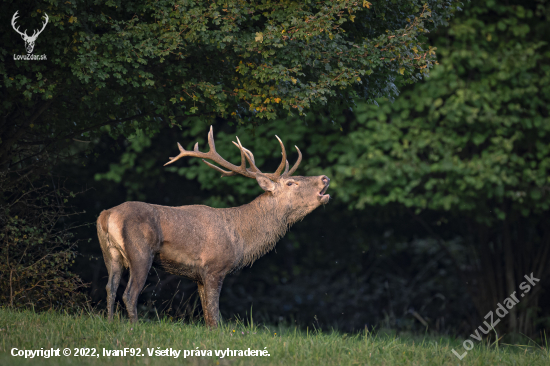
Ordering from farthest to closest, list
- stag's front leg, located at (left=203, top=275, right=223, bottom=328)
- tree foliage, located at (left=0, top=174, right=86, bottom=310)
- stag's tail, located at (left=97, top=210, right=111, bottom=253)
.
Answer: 1. tree foliage, located at (left=0, top=174, right=86, bottom=310)
2. stag's front leg, located at (left=203, top=275, right=223, bottom=328)
3. stag's tail, located at (left=97, top=210, right=111, bottom=253)

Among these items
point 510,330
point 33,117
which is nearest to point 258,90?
point 33,117

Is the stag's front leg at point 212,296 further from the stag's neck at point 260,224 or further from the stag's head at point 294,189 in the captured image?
the stag's head at point 294,189

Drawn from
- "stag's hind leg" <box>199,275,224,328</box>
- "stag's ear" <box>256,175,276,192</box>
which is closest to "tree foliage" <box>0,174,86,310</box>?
"stag's hind leg" <box>199,275,224,328</box>

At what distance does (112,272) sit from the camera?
19.6 ft

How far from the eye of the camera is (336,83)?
6.70 metres

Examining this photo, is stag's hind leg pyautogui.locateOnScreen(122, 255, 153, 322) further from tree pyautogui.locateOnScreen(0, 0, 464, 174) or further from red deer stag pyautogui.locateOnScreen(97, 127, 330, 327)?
tree pyautogui.locateOnScreen(0, 0, 464, 174)

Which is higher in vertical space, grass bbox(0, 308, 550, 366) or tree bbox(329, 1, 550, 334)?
tree bbox(329, 1, 550, 334)

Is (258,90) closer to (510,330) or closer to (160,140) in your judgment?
(160,140)

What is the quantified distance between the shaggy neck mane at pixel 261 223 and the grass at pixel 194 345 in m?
0.96

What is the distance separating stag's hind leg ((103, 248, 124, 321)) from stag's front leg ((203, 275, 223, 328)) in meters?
0.88

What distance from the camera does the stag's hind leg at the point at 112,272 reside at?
232 inches

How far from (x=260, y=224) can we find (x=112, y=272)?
1676 millimetres

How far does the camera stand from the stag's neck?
661 centimetres

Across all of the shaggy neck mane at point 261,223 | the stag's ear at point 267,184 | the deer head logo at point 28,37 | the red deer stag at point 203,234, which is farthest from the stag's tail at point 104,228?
the deer head logo at point 28,37
